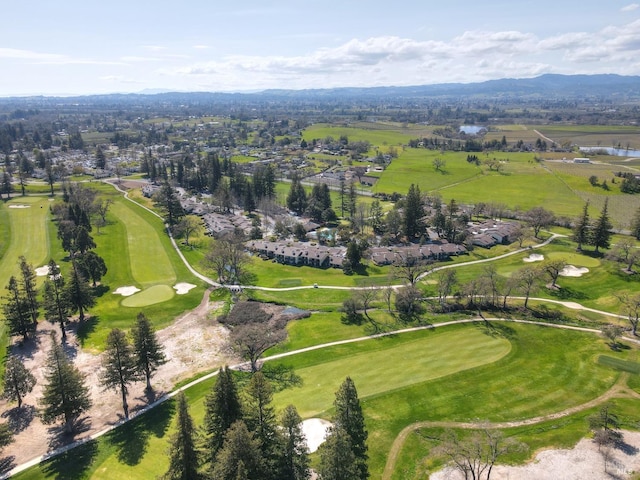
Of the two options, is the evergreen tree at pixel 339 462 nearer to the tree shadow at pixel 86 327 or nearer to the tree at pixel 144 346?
the tree at pixel 144 346

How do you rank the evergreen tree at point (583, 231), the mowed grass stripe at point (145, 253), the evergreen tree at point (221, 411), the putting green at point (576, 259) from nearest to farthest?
the evergreen tree at point (221, 411) → the mowed grass stripe at point (145, 253) → the putting green at point (576, 259) → the evergreen tree at point (583, 231)

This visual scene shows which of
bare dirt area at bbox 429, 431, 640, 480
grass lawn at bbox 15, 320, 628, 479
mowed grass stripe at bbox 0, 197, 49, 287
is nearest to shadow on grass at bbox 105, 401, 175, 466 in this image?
grass lawn at bbox 15, 320, 628, 479

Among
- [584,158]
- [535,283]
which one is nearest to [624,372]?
[535,283]

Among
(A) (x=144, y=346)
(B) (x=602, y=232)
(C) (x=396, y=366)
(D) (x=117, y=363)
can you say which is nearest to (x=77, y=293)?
(A) (x=144, y=346)

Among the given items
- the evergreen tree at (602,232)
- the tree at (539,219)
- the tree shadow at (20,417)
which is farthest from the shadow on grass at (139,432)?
the tree at (539,219)

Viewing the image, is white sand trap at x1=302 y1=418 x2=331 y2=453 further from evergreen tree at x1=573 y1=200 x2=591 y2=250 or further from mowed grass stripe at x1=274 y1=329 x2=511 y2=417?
evergreen tree at x1=573 y1=200 x2=591 y2=250

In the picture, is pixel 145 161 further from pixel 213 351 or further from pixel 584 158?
pixel 584 158
